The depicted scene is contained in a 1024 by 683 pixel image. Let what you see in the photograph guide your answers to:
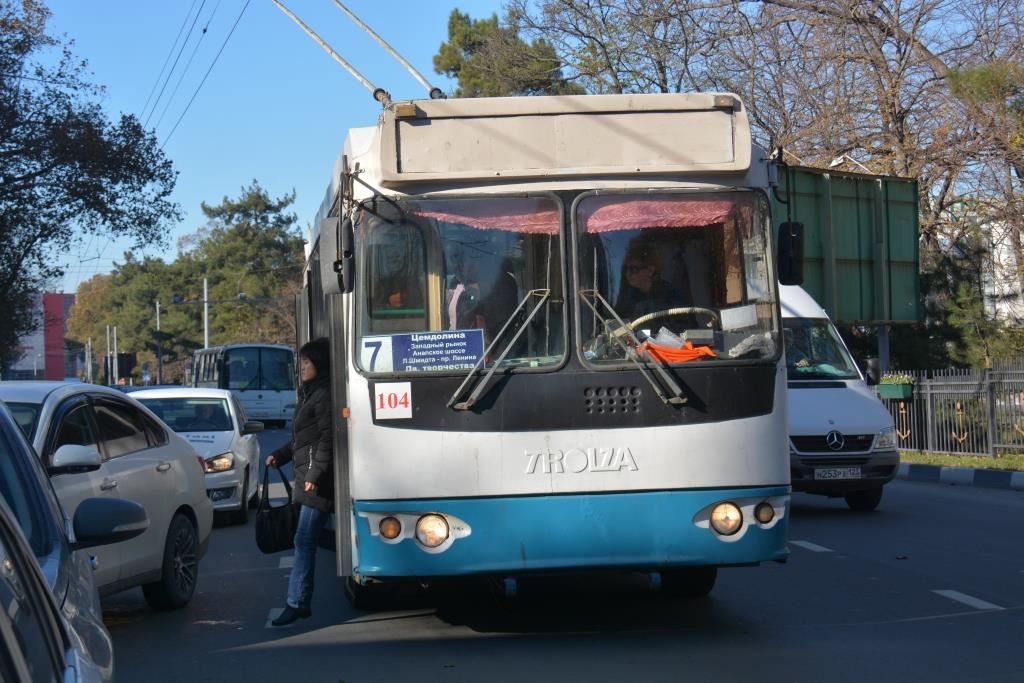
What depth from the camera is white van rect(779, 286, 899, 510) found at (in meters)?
13.6

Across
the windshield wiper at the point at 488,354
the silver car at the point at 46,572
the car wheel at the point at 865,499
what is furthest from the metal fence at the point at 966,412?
the silver car at the point at 46,572

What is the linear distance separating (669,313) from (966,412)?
1513 cm

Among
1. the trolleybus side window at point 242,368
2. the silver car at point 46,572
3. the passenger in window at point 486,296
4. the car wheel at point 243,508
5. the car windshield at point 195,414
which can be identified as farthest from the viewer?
the trolleybus side window at point 242,368

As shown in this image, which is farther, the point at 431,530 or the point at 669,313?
the point at 669,313

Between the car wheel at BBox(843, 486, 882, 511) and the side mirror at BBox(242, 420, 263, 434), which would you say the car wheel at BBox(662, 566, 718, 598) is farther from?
the side mirror at BBox(242, 420, 263, 434)

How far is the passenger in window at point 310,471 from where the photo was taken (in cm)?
796

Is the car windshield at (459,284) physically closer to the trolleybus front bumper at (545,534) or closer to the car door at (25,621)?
the trolleybus front bumper at (545,534)

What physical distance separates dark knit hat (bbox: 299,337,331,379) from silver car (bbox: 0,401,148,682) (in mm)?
3718

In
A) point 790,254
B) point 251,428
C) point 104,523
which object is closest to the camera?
point 104,523

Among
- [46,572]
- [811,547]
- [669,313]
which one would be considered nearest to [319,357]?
[669,313]

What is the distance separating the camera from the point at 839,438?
44.8 feet

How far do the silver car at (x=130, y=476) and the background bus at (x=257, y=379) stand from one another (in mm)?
37144

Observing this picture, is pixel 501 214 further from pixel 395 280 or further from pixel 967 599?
pixel 967 599

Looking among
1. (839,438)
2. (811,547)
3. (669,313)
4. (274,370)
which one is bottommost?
(811,547)
